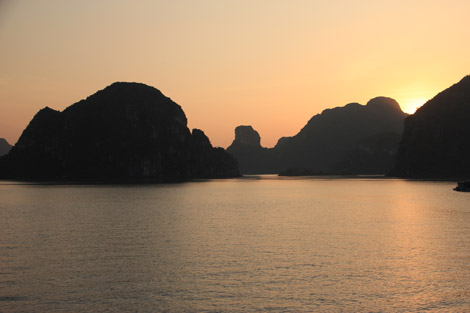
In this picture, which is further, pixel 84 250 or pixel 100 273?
pixel 84 250

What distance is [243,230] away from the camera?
53.3 meters

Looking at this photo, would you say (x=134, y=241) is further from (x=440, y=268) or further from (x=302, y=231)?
(x=440, y=268)

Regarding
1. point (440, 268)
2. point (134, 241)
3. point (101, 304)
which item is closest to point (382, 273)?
point (440, 268)

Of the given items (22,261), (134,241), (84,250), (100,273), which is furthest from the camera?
(134,241)

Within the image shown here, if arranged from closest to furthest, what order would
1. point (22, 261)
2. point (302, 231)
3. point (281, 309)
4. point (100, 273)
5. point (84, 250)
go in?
point (281, 309), point (100, 273), point (22, 261), point (84, 250), point (302, 231)

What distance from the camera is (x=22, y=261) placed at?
111 feet

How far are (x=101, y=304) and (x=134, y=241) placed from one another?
21.6 meters

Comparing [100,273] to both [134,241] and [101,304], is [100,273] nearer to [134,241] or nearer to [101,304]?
[101,304]

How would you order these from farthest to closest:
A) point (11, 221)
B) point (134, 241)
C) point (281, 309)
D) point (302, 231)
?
point (11, 221) < point (302, 231) < point (134, 241) < point (281, 309)

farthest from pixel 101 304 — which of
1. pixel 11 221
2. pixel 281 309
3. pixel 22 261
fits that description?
pixel 11 221

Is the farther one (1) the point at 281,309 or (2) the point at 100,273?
(2) the point at 100,273

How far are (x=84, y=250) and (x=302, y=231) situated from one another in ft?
84.3

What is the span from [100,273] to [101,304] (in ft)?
24.1

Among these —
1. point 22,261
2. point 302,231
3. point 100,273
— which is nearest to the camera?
point 100,273
